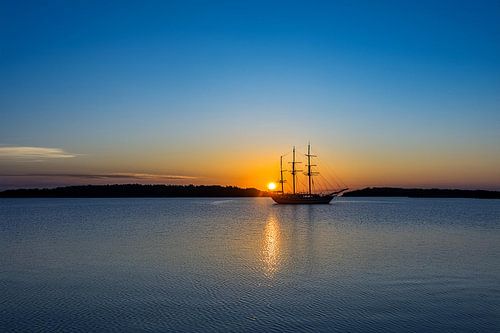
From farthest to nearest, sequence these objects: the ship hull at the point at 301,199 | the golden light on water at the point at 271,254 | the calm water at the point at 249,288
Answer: the ship hull at the point at 301,199 < the golden light on water at the point at 271,254 < the calm water at the point at 249,288

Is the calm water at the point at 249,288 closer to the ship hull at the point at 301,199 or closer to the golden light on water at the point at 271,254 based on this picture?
the golden light on water at the point at 271,254

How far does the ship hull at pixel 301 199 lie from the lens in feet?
404

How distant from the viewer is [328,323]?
39.3ft

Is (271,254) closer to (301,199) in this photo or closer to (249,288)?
(249,288)

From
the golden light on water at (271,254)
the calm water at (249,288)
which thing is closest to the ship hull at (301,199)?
the golden light on water at (271,254)

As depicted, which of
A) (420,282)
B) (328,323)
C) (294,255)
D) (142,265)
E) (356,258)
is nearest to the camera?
(328,323)

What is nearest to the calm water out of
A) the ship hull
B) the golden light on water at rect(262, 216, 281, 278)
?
the golden light on water at rect(262, 216, 281, 278)

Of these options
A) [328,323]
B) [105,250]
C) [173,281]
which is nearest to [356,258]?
[173,281]

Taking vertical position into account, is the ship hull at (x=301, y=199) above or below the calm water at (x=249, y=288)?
above

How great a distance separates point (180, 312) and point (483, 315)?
833cm

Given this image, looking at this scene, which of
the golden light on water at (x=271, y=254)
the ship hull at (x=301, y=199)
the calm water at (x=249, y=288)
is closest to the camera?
the calm water at (x=249, y=288)

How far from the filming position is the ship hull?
123188 mm

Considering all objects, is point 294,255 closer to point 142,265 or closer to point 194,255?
point 194,255

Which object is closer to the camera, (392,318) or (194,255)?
(392,318)
